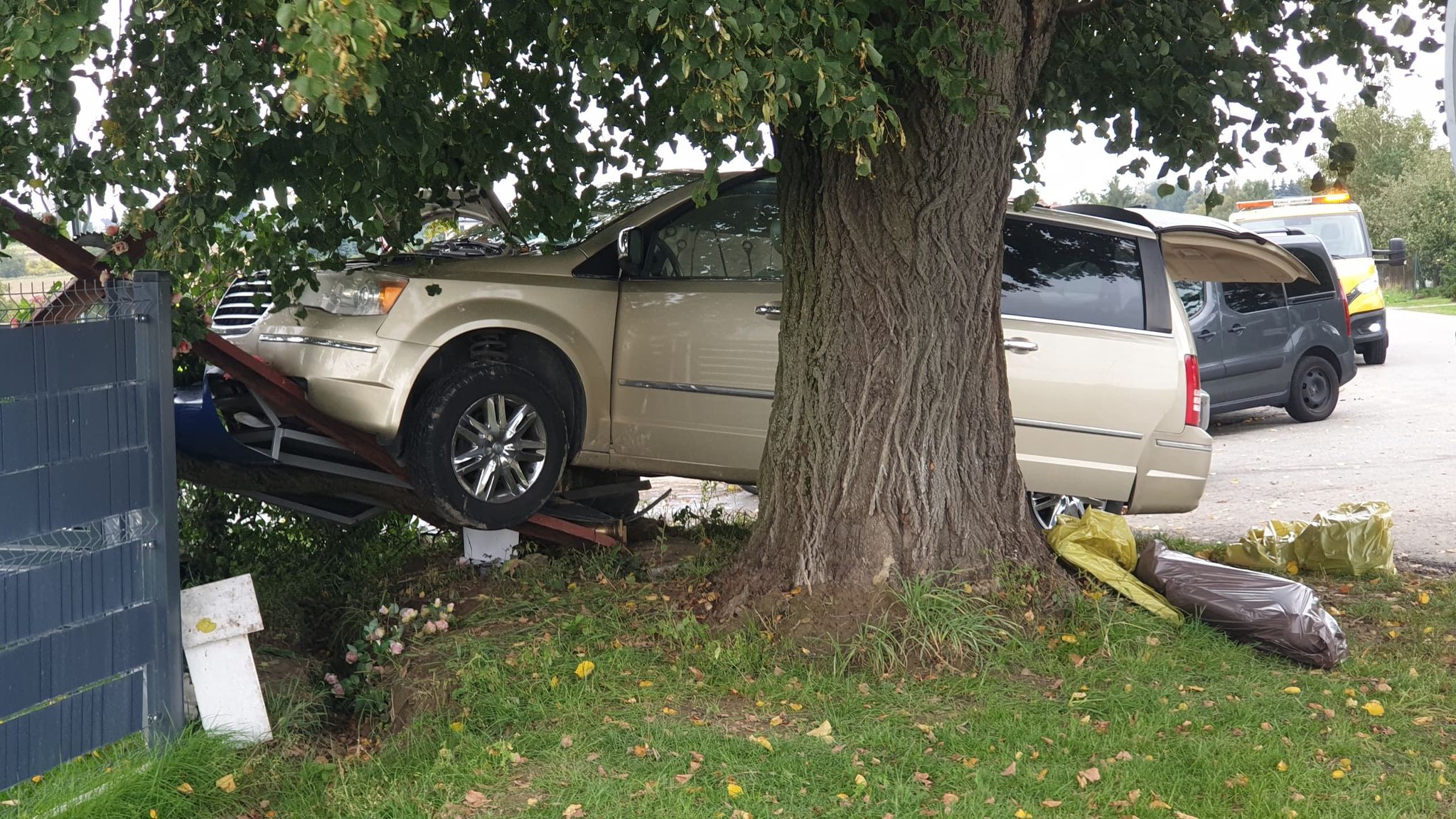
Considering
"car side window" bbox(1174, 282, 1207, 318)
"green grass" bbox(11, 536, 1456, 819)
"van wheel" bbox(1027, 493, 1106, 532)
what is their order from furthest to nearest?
"car side window" bbox(1174, 282, 1207, 318) < "van wheel" bbox(1027, 493, 1106, 532) < "green grass" bbox(11, 536, 1456, 819)

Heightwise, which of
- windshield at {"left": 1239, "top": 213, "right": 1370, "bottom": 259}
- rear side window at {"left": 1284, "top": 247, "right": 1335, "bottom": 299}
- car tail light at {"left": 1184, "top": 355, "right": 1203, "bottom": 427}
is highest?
windshield at {"left": 1239, "top": 213, "right": 1370, "bottom": 259}

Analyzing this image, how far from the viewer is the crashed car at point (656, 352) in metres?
5.68

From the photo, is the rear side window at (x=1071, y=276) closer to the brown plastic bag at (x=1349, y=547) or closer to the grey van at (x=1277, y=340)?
the brown plastic bag at (x=1349, y=547)

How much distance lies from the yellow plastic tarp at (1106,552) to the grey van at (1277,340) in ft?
22.2

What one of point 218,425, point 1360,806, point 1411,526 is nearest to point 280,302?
point 218,425

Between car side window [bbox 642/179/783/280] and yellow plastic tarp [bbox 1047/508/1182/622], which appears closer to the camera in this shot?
yellow plastic tarp [bbox 1047/508/1182/622]

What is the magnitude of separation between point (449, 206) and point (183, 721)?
2.75 metres

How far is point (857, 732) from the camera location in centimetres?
441

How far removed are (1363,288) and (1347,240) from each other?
4.94 ft

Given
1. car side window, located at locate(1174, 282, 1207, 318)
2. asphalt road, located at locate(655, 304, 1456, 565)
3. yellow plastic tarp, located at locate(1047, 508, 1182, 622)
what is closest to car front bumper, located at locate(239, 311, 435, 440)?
asphalt road, located at locate(655, 304, 1456, 565)

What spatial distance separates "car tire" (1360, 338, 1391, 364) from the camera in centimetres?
1828

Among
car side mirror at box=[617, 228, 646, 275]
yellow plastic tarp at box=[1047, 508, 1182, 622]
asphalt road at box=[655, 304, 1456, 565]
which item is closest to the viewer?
yellow plastic tarp at box=[1047, 508, 1182, 622]

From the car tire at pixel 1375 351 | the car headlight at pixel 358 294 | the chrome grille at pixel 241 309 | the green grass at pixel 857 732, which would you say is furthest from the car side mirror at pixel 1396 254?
the chrome grille at pixel 241 309

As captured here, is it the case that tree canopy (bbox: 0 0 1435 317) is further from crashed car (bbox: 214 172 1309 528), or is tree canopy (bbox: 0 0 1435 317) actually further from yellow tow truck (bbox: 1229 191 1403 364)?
yellow tow truck (bbox: 1229 191 1403 364)
